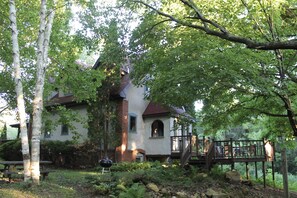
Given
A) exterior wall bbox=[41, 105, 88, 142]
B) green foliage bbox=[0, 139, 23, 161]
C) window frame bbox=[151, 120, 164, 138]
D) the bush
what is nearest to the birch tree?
the bush

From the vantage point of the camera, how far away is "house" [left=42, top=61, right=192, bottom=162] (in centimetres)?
1972

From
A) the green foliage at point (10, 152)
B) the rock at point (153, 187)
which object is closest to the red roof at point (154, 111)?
the green foliage at point (10, 152)

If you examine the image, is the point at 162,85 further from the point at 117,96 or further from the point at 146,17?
the point at 117,96

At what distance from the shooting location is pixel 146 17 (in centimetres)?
1163

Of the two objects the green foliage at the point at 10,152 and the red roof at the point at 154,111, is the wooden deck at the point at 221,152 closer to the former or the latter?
the red roof at the point at 154,111

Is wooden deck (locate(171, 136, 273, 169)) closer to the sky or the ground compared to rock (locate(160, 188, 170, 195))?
closer to the sky

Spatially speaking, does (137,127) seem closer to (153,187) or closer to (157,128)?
(157,128)

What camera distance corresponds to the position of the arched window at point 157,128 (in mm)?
21344

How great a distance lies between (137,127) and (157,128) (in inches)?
58.7

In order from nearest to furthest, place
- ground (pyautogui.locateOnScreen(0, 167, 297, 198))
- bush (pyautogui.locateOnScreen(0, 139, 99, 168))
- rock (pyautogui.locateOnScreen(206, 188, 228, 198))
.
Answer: ground (pyautogui.locateOnScreen(0, 167, 297, 198)) < rock (pyautogui.locateOnScreen(206, 188, 228, 198)) < bush (pyautogui.locateOnScreen(0, 139, 99, 168))

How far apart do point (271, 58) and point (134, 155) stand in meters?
12.7

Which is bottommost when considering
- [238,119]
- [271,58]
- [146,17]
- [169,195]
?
[169,195]

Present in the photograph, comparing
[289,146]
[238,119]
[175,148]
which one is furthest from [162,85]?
[175,148]

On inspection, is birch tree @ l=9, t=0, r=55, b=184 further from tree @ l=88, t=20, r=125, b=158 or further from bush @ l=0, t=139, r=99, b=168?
bush @ l=0, t=139, r=99, b=168
